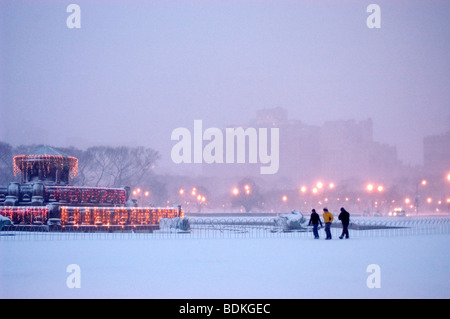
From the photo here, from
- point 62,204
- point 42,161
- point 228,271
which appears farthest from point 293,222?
point 42,161

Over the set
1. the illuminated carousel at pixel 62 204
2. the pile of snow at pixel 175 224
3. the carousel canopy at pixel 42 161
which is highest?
the carousel canopy at pixel 42 161

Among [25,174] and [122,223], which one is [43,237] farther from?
[25,174]

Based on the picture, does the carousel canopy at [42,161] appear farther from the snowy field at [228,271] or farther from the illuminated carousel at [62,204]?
the snowy field at [228,271]

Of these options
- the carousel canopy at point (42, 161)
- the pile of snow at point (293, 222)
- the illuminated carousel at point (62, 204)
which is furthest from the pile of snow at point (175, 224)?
the carousel canopy at point (42, 161)

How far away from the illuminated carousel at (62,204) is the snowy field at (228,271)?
11.7 m

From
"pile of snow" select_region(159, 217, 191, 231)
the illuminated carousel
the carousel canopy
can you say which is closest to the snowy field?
the illuminated carousel

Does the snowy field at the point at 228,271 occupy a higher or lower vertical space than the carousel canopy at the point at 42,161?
lower

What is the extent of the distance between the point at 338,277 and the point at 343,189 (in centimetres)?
8412

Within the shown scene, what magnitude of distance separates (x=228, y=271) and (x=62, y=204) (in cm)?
2377

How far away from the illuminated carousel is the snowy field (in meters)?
11.7

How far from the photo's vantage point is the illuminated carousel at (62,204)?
101ft

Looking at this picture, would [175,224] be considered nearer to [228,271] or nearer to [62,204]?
[62,204]

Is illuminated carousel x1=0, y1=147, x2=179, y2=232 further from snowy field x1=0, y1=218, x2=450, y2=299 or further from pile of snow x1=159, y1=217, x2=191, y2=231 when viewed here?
snowy field x1=0, y1=218, x2=450, y2=299

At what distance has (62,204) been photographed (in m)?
32.9
